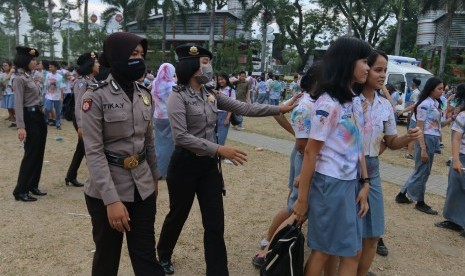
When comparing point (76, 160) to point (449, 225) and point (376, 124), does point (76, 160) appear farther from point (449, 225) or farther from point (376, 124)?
point (449, 225)

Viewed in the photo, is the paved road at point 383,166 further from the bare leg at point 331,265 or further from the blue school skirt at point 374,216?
the bare leg at point 331,265

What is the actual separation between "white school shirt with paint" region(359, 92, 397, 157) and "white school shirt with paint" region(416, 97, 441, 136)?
84.3 inches

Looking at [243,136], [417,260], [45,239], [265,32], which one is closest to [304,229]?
[417,260]

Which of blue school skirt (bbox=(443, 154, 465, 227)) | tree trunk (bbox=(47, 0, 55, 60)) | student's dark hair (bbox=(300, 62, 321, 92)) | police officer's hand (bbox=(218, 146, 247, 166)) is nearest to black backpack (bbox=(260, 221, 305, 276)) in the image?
police officer's hand (bbox=(218, 146, 247, 166))

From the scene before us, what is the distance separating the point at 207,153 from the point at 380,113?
4.75 ft

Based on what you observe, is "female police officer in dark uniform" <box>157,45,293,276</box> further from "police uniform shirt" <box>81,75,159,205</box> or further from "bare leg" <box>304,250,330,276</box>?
"bare leg" <box>304,250,330,276</box>

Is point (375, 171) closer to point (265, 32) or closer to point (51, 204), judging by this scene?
point (51, 204)

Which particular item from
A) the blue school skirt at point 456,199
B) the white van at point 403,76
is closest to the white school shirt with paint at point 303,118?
the blue school skirt at point 456,199

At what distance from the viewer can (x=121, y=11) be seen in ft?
125

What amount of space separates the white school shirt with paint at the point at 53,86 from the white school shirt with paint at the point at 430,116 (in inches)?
352

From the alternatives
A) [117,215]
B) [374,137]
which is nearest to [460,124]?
[374,137]

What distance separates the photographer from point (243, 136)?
1127 centimetres

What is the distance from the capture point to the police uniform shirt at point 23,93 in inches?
194

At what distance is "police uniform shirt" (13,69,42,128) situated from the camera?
4.93 m
